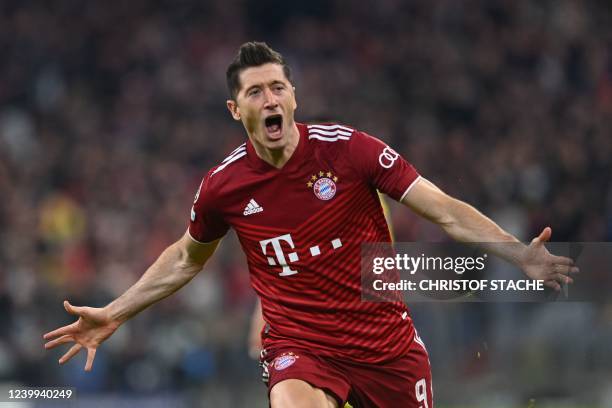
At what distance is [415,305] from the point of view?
995 centimetres

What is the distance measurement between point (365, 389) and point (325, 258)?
0.65m

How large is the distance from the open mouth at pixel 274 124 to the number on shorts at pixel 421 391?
4.62 feet

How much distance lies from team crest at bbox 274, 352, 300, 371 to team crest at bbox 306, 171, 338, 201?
0.75 meters

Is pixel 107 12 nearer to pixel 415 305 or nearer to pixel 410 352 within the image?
pixel 415 305

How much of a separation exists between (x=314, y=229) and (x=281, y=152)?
0.40 meters

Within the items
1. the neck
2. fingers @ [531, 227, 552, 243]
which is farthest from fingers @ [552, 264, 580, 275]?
the neck

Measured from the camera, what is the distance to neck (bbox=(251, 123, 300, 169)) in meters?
5.68

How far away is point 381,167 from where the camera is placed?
18.1ft

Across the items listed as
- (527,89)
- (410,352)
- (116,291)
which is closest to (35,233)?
(116,291)

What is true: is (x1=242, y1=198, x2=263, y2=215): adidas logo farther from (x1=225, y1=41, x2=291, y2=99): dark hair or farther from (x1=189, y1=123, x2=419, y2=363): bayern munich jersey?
(x1=225, y1=41, x2=291, y2=99): dark hair

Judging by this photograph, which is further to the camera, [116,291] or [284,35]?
[284,35]

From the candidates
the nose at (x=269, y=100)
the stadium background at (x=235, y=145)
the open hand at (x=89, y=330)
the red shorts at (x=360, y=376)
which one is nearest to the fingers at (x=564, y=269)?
the red shorts at (x=360, y=376)

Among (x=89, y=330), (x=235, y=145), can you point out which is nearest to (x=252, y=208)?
(x=89, y=330)

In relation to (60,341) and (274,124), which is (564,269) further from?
(60,341)
